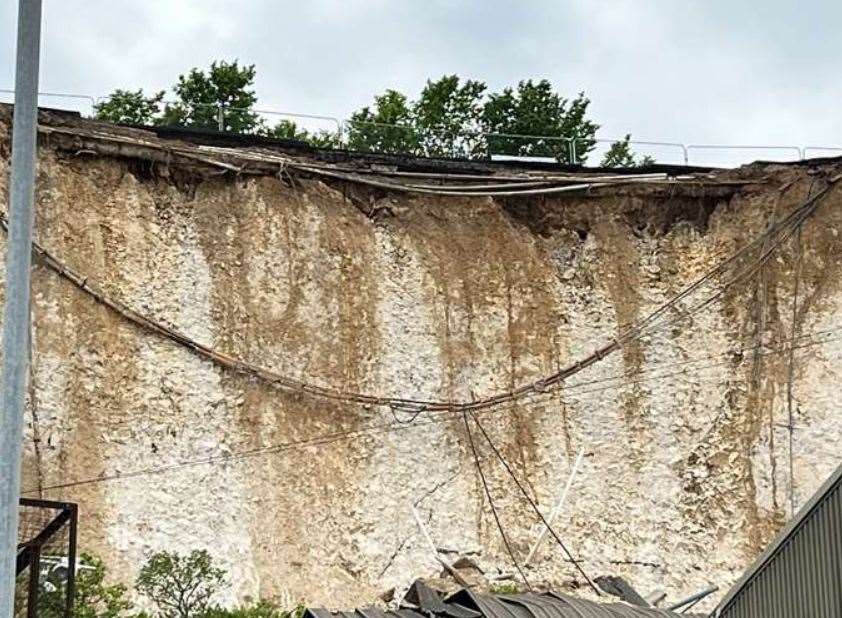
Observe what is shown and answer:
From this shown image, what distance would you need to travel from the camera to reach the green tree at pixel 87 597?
16.6m

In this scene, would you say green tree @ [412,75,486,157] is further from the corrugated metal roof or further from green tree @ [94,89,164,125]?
the corrugated metal roof

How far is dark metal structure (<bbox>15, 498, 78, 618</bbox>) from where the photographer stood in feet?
50.3

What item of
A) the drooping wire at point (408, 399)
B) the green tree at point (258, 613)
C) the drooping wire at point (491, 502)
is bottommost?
the green tree at point (258, 613)

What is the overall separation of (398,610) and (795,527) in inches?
223

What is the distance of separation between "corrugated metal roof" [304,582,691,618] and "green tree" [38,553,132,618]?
8.31 feet

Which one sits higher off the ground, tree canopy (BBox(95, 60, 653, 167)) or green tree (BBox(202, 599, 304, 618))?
tree canopy (BBox(95, 60, 653, 167))

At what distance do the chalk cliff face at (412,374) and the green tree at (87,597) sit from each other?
85.6 inches

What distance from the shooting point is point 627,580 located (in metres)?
23.8

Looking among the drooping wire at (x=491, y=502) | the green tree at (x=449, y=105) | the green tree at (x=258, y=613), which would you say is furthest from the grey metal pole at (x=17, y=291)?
the green tree at (x=449, y=105)

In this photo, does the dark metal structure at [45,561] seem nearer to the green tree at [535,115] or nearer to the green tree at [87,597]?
the green tree at [87,597]

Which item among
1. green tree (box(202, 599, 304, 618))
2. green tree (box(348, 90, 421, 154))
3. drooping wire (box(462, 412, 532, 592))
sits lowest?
green tree (box(202, 599, 304, 618))

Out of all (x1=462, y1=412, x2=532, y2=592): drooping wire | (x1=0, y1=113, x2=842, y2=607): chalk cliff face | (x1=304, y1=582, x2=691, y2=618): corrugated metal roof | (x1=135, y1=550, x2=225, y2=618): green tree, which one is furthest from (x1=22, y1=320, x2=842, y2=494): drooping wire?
(x1=304, y1=582, x2=691, y2=618): corrugated metal roof

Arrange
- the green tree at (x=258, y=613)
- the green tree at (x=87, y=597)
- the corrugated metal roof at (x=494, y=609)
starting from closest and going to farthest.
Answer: the green tree at (x=87, y=597) → the corrugated metal roof at (x=494, y=609) → the green tree at (x=258, y=613)

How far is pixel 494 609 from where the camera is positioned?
1723 centimetres
